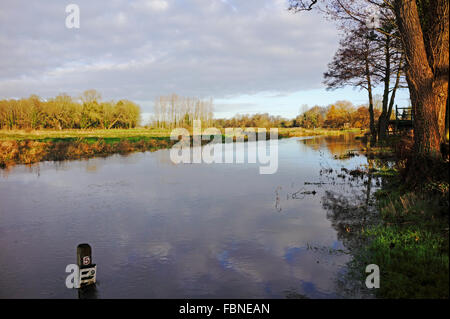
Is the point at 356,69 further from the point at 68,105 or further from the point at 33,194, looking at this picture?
the point at 68,105

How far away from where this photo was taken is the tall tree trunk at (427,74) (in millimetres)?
8805

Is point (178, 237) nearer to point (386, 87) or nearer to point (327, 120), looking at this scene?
point (386, 87)

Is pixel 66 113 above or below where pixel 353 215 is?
above

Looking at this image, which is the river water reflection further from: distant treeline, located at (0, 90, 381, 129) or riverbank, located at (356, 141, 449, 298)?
distant treeline, located at (0, 90, 381, 129)

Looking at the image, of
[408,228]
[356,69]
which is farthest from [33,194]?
[356,69]

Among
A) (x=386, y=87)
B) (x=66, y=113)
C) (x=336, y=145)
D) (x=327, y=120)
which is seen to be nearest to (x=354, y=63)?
(x=386, y=87)

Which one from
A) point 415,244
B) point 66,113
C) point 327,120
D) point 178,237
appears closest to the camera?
point 415,244

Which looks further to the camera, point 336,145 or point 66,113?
point 66,113

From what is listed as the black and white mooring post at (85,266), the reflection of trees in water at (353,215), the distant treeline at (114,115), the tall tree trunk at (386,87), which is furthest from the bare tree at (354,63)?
the distant treeline at (114,115)

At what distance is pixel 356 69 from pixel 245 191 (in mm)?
17991

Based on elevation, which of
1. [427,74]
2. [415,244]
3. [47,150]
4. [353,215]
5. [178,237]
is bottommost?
[178,237]

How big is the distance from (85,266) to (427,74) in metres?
9.36

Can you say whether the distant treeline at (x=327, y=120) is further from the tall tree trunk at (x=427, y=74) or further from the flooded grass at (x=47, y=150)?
the tall tree trunk at (x=427, y=74)

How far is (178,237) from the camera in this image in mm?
7398
